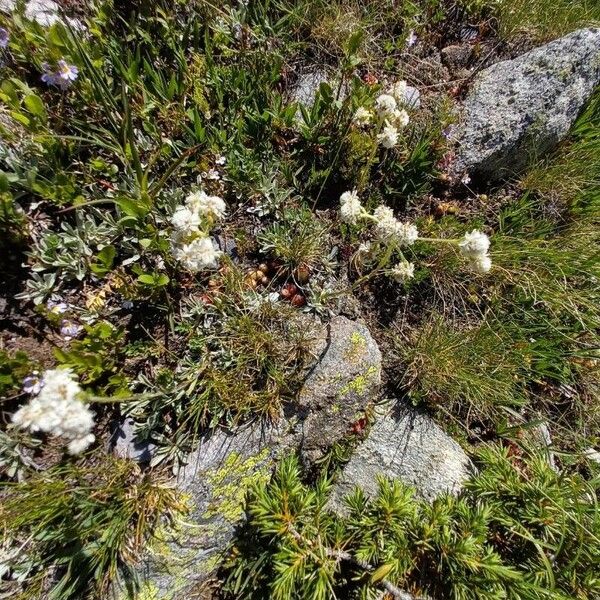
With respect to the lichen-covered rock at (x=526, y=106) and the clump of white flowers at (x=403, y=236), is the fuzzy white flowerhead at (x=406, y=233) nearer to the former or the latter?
the clump of white flowers at (x=403, y=236)

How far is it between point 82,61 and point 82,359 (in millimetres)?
2151

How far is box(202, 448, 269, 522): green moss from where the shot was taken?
2.95 m

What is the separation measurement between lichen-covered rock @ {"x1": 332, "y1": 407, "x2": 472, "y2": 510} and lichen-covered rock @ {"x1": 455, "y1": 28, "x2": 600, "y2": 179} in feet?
7.59

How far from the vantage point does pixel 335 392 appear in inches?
120

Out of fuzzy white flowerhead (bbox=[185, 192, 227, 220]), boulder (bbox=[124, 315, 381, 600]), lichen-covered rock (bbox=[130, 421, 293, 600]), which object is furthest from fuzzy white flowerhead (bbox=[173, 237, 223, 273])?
lichen-covered rock (bbox=[130, 421, 293, 600])

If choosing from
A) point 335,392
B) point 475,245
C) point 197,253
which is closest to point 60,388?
point 197,253

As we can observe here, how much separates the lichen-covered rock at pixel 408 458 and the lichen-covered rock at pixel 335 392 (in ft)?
0.90

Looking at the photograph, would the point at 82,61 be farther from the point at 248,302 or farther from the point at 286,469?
the point at 286,469

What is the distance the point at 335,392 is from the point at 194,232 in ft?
5.05

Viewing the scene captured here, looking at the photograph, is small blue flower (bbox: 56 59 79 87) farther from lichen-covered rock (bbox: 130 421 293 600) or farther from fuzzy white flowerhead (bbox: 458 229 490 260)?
fuzzy white flowerhead (bbox: 458 229 490 260)

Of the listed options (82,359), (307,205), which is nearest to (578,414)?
(307,205)

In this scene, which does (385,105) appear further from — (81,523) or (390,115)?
(81,523)

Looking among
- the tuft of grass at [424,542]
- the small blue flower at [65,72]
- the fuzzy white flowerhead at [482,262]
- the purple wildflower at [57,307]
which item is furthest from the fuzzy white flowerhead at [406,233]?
the small blue flower at [65,72]

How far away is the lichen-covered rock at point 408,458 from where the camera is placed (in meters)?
3.10
